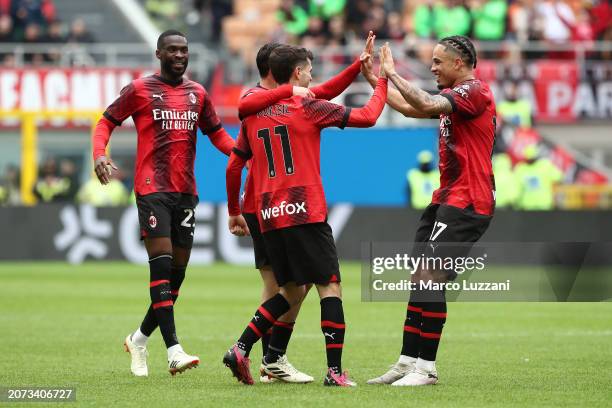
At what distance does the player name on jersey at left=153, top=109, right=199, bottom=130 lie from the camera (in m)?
10.1

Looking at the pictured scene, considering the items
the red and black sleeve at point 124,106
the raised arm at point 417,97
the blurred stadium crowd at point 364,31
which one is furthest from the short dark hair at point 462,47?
the blurred stadium crowd at point 364,31

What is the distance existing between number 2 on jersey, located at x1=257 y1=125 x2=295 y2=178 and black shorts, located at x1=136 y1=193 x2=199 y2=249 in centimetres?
124

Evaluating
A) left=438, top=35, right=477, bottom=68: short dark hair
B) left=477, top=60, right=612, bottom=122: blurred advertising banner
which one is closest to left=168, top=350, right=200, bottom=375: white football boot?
left=438, top=35, right=477, bottom=68: short dark hair

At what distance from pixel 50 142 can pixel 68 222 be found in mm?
6932

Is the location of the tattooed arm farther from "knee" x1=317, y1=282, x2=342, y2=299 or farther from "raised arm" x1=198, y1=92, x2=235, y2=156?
"raised arm" x1=198, y1=92, x2=235, y2=156

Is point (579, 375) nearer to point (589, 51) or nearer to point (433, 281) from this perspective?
point (433, 281)

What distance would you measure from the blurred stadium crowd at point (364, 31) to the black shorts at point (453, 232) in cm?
1665

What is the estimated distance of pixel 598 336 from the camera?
12633mm

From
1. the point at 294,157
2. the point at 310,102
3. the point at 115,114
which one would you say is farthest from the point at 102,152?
the point at 310,102

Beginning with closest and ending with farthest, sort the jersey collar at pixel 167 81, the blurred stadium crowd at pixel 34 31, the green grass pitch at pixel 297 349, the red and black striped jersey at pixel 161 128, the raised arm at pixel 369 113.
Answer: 1. the green grass pitch at pixel 297 349
2. the raised arm at pixel 369 113
3. the red and black striped jersey at pixel 161 128
4. the jersey collar at pixel 167 81
5. the blurred stadium crowd at pixel 34 31

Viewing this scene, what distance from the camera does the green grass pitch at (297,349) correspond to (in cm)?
859

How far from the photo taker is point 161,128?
33.1 ft

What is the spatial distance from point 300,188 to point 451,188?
1100 millimetres

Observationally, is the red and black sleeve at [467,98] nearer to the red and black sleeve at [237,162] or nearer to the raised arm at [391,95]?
the raised arm at [391,95]
